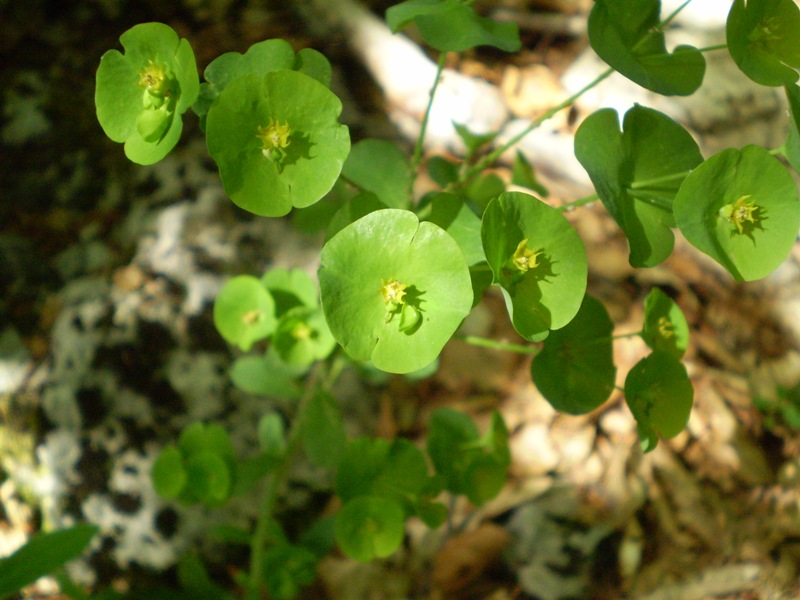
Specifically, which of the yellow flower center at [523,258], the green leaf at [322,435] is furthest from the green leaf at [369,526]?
the yellow flower center at [523,258]

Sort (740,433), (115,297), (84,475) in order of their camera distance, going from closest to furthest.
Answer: (84,475) → (115,297) → (740,433)

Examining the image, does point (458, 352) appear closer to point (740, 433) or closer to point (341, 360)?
point (341, 360)

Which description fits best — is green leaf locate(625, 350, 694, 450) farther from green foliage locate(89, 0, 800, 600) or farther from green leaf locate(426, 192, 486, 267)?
green leaf locate(426, 192, 486, 267)

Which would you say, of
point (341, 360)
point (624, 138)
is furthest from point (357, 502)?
point (624, 138)

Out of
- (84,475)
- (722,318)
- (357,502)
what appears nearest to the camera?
(357,502)

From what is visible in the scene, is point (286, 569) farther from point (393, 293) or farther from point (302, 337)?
point (393, 293)
